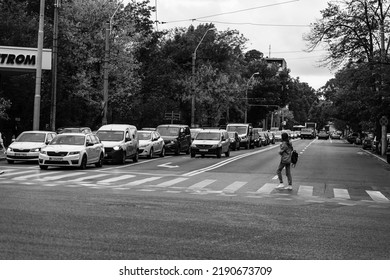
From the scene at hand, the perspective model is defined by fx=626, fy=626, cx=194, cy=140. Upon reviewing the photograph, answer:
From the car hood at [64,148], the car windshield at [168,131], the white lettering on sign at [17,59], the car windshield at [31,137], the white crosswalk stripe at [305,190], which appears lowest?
the white crosswalk stripe at [305,190]

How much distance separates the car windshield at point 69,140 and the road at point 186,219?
13.7 feet

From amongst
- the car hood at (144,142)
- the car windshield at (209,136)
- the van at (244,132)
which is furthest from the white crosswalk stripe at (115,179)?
the van at (244,132)

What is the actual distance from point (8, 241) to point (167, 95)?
54822 mm

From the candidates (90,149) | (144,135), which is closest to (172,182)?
(90,149)

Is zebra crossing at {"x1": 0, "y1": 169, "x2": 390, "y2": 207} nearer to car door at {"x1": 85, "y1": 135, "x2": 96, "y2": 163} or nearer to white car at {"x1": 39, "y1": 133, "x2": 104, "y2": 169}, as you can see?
white car at {"x1": 39, "y1": 133, "x2": 104, "y2": 169}

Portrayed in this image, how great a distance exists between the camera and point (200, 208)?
42.1 ft

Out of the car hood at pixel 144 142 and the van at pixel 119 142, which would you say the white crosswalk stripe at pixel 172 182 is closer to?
the van at pixel 119 142

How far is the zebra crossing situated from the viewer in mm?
16641

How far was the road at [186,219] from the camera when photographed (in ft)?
26.0

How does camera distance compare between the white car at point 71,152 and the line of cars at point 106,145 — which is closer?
the white car at point 71,152

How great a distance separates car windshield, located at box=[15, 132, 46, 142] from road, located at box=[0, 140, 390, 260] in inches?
287

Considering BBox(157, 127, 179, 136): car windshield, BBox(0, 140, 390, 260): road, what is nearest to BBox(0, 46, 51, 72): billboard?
BBox(157, 127, 179, 136): car windshield
